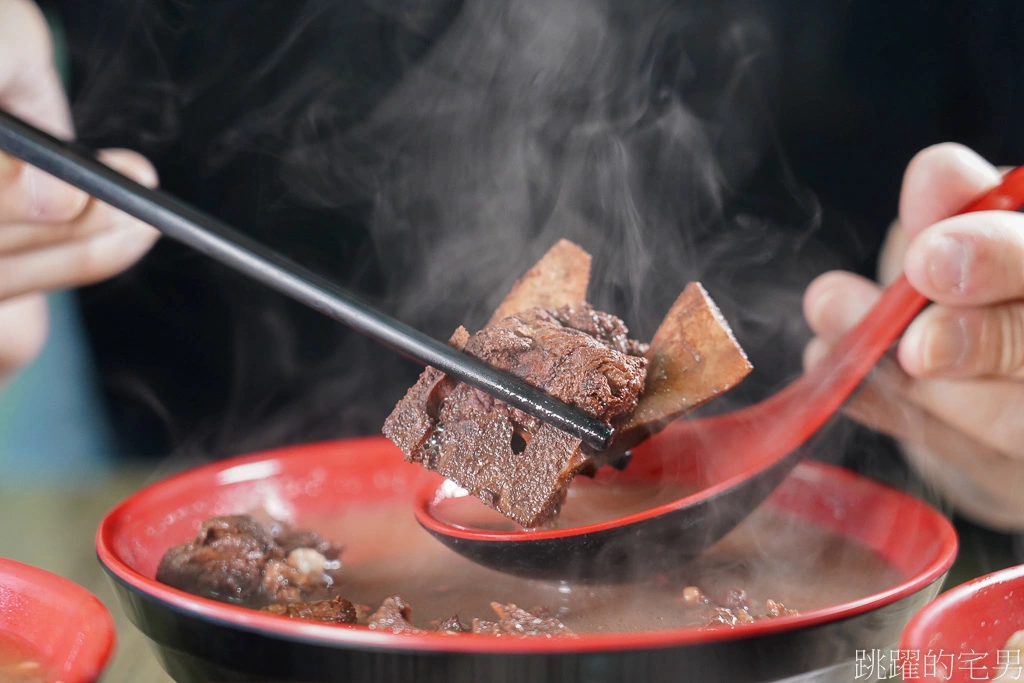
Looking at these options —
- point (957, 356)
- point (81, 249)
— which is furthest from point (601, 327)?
point (81, 249)

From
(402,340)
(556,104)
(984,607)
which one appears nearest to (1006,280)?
(984,607)

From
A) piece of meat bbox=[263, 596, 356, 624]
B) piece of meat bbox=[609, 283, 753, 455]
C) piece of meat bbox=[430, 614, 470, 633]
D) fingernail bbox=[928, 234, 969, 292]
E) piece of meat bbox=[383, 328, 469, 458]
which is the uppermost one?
fingernail bbox=[928, 234, 969, 292]

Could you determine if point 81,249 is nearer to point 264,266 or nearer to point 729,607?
point 264,266

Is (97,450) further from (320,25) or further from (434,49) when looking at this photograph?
(434,49)

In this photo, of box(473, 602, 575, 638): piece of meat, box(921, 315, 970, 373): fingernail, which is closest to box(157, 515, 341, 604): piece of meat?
box(473, 602, 575, 638): piece of meat

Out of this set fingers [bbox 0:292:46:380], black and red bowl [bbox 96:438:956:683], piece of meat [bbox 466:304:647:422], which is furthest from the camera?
fingers [bbox 0:292:46:380]

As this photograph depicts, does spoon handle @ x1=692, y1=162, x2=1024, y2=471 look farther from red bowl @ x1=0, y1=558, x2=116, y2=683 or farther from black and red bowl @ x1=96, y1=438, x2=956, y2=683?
red bowl @ x1=0, y1=558, x2=116, y2=683

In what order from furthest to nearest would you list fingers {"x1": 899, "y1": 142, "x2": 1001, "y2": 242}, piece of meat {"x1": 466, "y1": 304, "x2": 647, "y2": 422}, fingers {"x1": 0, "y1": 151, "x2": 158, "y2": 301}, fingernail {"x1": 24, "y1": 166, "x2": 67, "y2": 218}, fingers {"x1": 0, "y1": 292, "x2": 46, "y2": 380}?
fingers {"x1": 0, "y1": 292, "x2": 46, "y2": 380} → fingers {"x1": 0, "y1": 151, "x2": 158, "y2": 301} → fingers {"x1": 899, "y1": 142, "x2": 1001, "y2": 242} → fingernail {"x1": 24, "y1": 166, "x2": 67, "y2": 218} → piece of meat {"x1": 466, "y1": 304, "x2": 647, "y2": 422}
